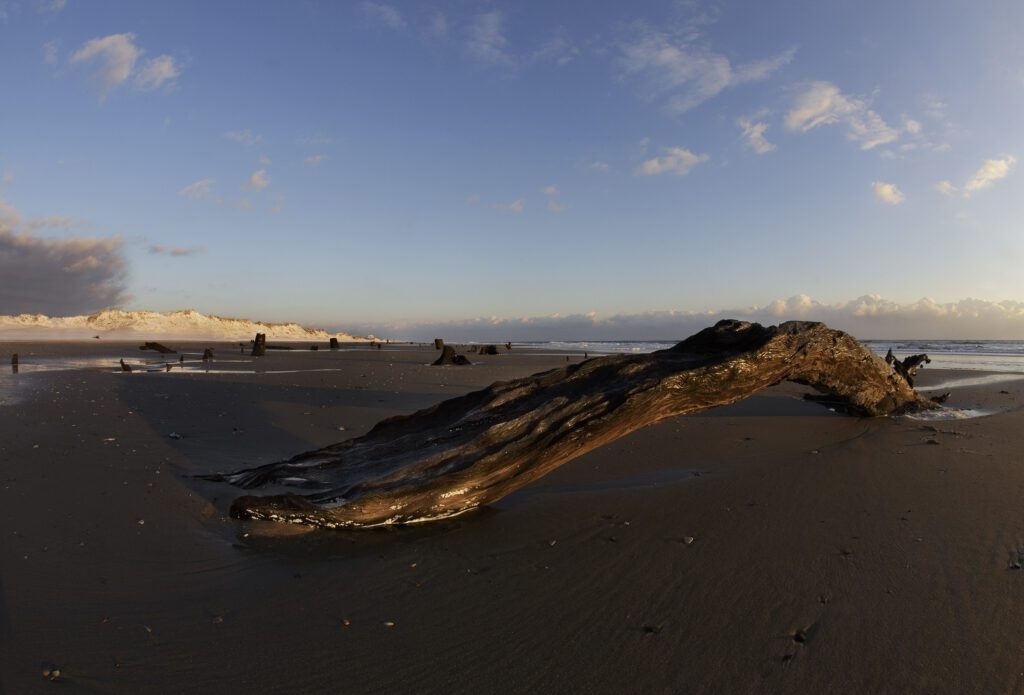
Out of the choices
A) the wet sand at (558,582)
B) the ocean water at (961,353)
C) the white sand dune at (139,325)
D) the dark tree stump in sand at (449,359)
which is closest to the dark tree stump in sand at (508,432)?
the wet sand at (558,582)

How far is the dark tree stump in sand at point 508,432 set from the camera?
4504mm

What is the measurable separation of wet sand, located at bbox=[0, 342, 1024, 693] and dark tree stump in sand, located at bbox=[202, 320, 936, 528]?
0.70 feet

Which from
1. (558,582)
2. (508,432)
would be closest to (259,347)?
(508,432)

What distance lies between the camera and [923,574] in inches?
133

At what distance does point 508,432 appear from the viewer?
15.7 ft

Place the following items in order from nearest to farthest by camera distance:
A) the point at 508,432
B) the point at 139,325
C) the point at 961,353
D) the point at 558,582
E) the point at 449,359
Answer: the point at 558,582, the point at 508,432, the point at 449,359, the point at 961,353, the point at 139,325

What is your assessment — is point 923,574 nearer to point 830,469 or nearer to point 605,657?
point 605,657

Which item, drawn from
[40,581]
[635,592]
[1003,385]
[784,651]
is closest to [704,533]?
[635,592]

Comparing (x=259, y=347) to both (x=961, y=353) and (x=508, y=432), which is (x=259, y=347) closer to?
(x=508, y=432)

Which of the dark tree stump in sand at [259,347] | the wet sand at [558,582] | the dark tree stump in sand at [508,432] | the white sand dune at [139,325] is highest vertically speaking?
the white sand dune at [139,325]

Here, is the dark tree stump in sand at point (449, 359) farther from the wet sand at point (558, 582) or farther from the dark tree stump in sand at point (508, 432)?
the dark tree stump in sand at point (508, 432)

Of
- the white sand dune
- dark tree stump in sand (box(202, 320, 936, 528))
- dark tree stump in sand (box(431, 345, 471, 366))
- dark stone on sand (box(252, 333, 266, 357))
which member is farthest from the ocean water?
the white sand dune

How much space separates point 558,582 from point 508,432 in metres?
1.56

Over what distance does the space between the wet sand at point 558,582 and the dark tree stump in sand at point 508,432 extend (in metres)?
0.21
